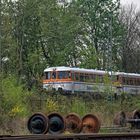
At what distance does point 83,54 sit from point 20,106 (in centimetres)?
3117

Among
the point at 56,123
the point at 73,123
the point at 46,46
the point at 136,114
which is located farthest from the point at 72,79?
the point at 56,123

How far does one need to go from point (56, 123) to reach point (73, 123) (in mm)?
1674

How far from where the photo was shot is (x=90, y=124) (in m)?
18.8

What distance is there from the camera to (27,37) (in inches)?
1911

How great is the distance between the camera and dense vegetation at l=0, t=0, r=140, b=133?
2805 cm

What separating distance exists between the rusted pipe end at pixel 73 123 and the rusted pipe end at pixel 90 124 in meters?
0.21

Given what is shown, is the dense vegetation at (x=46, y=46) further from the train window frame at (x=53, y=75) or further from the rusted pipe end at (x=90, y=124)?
A: the rusted pipe end at (x=90, y=124)

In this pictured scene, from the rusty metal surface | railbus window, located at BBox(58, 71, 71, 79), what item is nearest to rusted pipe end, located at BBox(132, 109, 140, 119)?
the rusty metal surface

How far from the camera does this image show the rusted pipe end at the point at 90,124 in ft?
60.4

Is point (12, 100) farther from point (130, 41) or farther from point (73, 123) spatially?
point (130, 41)

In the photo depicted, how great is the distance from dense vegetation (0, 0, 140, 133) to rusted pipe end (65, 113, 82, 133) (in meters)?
3.79

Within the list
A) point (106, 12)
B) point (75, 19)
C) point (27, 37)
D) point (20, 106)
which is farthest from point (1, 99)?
point (106, 12)

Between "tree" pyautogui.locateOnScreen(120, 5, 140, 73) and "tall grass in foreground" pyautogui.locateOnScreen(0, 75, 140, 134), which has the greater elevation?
"tree" pyautogui.locateOnScreen(120, 5, 140, 73)

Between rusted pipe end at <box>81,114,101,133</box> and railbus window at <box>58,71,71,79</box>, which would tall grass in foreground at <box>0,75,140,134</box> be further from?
railbus window at <box>58,71,71,79</box>
